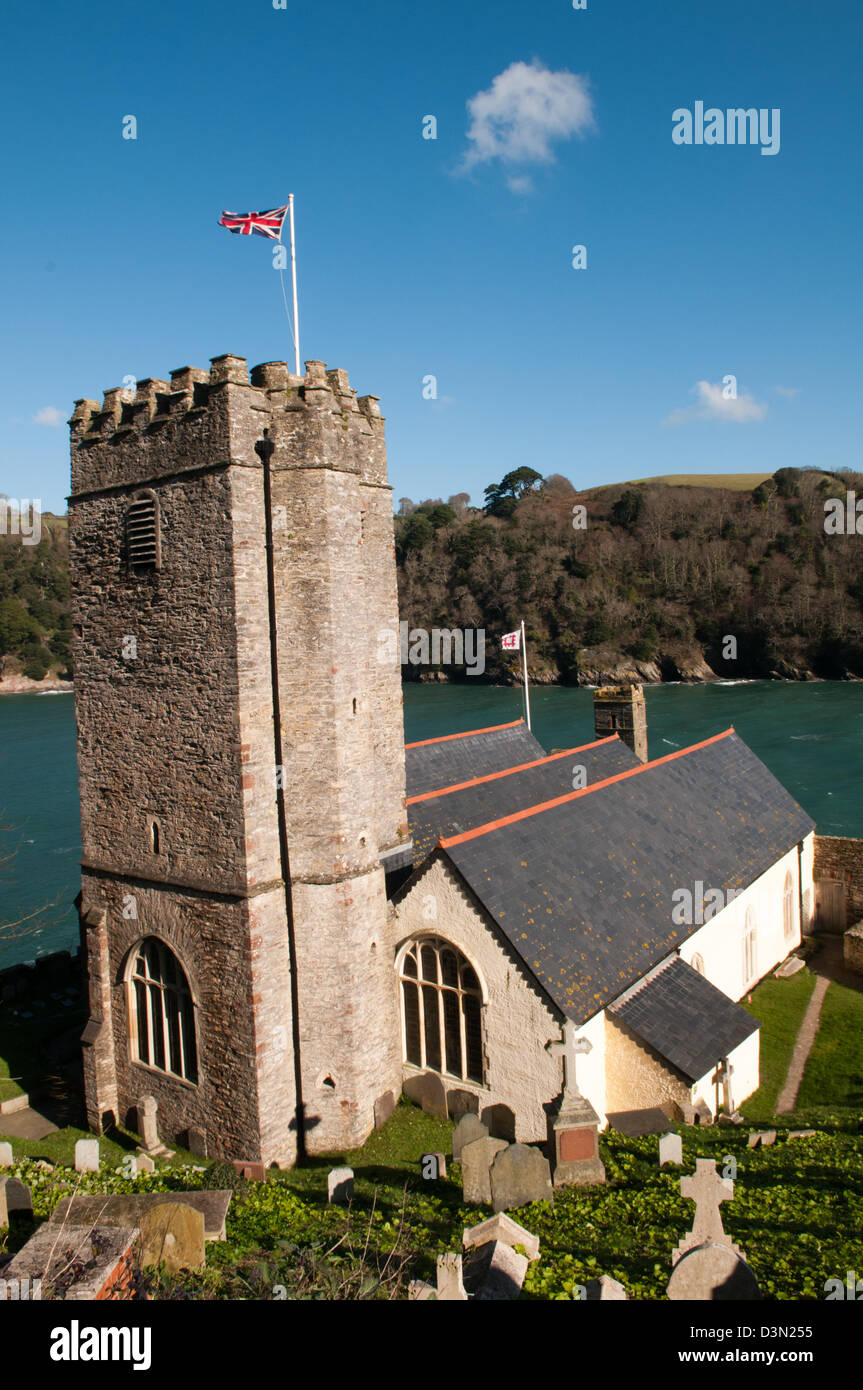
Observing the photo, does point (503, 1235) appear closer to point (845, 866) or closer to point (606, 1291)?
point (606, 1291)

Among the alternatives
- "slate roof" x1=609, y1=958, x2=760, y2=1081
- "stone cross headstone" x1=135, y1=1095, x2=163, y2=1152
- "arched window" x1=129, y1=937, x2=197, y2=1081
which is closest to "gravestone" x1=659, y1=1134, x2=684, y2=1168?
"slate roof" x1=609, y1=958, x2=760, y2=1081

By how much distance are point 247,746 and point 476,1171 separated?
7863 mm

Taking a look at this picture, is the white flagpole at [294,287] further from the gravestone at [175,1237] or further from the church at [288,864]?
the gravestone at [175,1237]

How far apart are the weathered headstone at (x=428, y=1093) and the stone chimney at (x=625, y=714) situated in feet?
51.8

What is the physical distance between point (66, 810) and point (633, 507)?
273 feet

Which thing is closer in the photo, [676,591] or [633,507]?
[676,591]

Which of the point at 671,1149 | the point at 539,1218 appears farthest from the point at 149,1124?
the point at 671,1149

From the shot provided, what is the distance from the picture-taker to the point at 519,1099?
54.2ft

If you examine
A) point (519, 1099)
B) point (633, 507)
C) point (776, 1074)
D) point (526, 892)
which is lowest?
point (776, 1074)

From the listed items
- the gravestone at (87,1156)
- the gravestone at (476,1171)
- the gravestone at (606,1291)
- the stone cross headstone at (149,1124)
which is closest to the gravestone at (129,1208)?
the gravestone at (476,1171)

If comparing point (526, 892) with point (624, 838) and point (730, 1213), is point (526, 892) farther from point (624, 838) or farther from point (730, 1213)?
point (730, 1213)

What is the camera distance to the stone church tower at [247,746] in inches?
643

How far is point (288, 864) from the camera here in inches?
665
